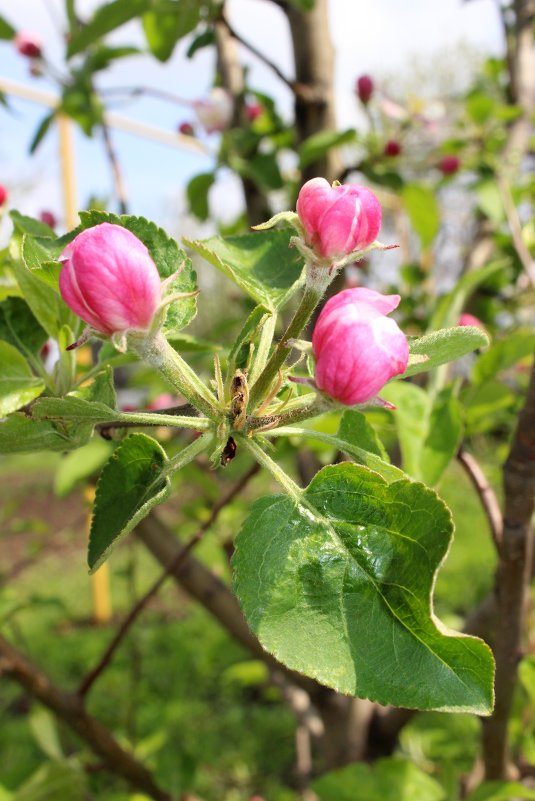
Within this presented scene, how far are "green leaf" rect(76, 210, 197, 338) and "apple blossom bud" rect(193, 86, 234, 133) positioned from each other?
1.25 meters

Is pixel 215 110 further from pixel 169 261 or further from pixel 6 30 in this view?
pixel 169 261

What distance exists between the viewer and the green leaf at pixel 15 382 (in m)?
0.57

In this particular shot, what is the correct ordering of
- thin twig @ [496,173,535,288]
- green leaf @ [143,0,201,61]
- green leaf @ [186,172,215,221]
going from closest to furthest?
1. thin twig @ [496,173,535,288]
2. green leaf @ [143,0,201,61]
3. green leaf @ [186,172,215,221]

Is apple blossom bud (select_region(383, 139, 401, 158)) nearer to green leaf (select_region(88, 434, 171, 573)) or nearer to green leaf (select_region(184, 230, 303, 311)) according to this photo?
green leaf (select_region(184, 230, 303, 311))

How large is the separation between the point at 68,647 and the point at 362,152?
9.06ft

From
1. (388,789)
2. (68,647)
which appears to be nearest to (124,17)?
(388,789)

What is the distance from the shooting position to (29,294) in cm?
65

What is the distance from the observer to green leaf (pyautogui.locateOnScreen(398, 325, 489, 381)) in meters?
0.50

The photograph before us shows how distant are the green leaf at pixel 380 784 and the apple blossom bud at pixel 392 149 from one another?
51.2 inches

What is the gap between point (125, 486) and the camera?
518 millimetres

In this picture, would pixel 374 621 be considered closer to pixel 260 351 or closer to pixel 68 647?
pixel 260 351

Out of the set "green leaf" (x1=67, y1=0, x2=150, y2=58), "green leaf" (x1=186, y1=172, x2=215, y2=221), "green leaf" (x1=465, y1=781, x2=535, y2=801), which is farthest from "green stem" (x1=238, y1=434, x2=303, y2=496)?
"green leaf" (x1=186, y1=172, x2=215, y2=221)

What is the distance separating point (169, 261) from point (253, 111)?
1.48 meters

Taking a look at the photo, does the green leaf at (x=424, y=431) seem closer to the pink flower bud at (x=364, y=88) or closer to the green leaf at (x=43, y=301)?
the green leaf at (x=43, y=301)
